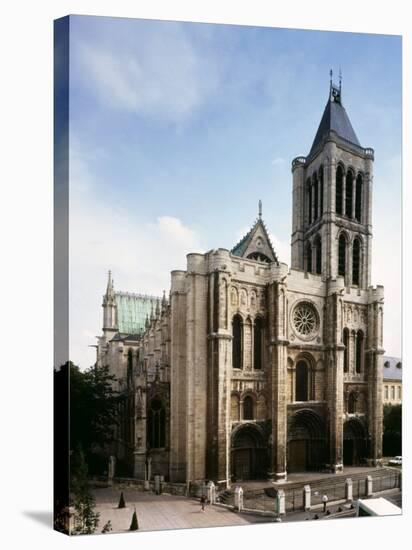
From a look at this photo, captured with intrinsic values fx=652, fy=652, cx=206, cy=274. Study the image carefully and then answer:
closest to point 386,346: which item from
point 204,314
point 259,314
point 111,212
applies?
point 259,314

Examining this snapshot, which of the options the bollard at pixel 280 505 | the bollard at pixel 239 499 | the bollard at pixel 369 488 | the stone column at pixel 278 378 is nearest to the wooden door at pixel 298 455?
the stone column at pixel 278 378

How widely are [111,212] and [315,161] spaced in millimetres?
7518

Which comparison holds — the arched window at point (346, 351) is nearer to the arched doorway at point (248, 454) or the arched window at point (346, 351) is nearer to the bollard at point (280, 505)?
the arched doorway at point (248, 454)

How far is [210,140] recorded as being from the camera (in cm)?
1909

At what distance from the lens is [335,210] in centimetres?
2262

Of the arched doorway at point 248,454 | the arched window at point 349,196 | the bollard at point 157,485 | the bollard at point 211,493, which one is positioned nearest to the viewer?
the bollard at point 157,485

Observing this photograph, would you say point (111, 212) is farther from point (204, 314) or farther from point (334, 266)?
point (334, 266)

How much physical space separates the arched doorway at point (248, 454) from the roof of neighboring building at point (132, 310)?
4.62 metres

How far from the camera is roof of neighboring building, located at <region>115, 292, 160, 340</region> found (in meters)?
19.0

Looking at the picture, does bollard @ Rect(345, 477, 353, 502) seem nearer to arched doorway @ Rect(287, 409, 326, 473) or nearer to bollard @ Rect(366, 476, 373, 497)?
bollard @ Rect(366, 476, 373, 497)

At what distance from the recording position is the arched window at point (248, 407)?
68.1ft

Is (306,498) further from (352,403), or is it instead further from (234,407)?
(352,403)

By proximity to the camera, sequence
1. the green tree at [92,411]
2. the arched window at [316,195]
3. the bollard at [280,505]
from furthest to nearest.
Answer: the arched window at [316,195] < the bollard at [280,505] < the green tree at [92,411]

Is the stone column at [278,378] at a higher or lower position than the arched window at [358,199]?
lower
